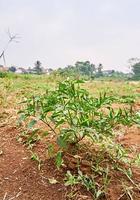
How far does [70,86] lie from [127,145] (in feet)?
2.47

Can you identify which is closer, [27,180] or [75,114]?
[27,180]

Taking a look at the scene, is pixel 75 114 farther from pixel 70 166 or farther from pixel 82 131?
pixel 70 166

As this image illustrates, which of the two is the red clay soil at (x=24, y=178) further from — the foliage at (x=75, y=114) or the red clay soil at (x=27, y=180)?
the foliage at (x=75, y=114)

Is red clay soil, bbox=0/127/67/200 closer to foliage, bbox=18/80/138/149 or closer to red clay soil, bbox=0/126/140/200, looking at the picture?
red clay soil, bbox=0/126/140/200

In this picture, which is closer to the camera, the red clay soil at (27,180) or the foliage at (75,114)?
the red clay soil at (27,180)

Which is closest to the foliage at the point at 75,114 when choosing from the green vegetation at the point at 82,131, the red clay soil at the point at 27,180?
the green vegetation at the point at 82,131

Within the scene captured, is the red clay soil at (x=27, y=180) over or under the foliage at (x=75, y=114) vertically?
under

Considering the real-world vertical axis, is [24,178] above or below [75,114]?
below

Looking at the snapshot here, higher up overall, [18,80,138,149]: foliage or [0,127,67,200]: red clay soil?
[18,80,138,149]: foliage

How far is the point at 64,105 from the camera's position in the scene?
212 centimetres

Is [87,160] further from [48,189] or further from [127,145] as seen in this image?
[127,145]

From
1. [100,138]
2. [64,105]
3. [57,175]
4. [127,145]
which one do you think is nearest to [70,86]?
[64,105]

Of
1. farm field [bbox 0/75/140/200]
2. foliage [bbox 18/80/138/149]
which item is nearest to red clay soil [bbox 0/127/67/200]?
farm field [bbox 0/75/140/200]

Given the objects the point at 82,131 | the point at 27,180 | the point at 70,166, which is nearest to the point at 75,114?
the point at 82,131
